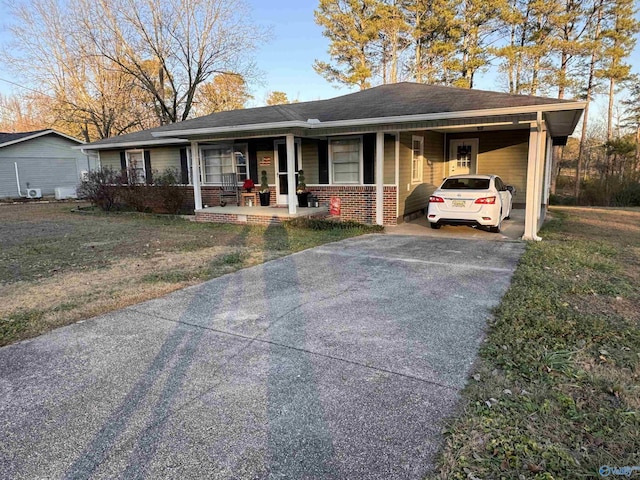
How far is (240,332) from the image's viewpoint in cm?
412

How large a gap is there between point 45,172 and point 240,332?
27.3 m

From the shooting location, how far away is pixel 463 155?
14.7 meters

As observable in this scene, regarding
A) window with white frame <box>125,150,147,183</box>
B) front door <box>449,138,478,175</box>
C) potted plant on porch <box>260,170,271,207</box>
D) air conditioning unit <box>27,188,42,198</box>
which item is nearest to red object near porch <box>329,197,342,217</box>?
potted plant on porch <box>260,170,271,207</box>

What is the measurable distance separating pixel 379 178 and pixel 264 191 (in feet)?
13.5

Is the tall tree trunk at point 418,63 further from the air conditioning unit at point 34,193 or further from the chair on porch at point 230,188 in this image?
the air conditioning unit at point 34,193

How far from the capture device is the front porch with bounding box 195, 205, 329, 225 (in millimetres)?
11578

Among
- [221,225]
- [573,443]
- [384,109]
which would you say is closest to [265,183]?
[221,225]

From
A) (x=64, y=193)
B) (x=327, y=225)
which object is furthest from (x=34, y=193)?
(x=327, y=225)

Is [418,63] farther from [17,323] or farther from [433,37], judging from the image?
[17,323]

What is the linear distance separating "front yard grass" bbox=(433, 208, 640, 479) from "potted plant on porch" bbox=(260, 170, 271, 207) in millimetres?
9210

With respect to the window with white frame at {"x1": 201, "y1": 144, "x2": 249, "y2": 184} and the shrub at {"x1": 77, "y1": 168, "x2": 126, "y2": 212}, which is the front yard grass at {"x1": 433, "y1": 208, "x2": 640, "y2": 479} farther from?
the shrub at {"x1": 77, "y1": 168, "x2": 126, "y2": 212}

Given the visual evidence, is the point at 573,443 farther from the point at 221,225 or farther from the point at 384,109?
the point at 221,225

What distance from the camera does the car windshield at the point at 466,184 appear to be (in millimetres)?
9672

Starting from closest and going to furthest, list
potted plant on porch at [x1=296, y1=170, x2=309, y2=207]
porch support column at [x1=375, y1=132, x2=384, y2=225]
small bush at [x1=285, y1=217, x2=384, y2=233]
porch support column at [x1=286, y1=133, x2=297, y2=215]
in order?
porch support column at [x1=375, y1=132, x2=384, y2=225] < small bush at [x1=285, y1=217, x2=384, y2=233] < porch support column at [x1=286, y1=133, x2=297, y2=215] < potted plant on porch at [x1=296, y1=170, x2=309, y2=207]
